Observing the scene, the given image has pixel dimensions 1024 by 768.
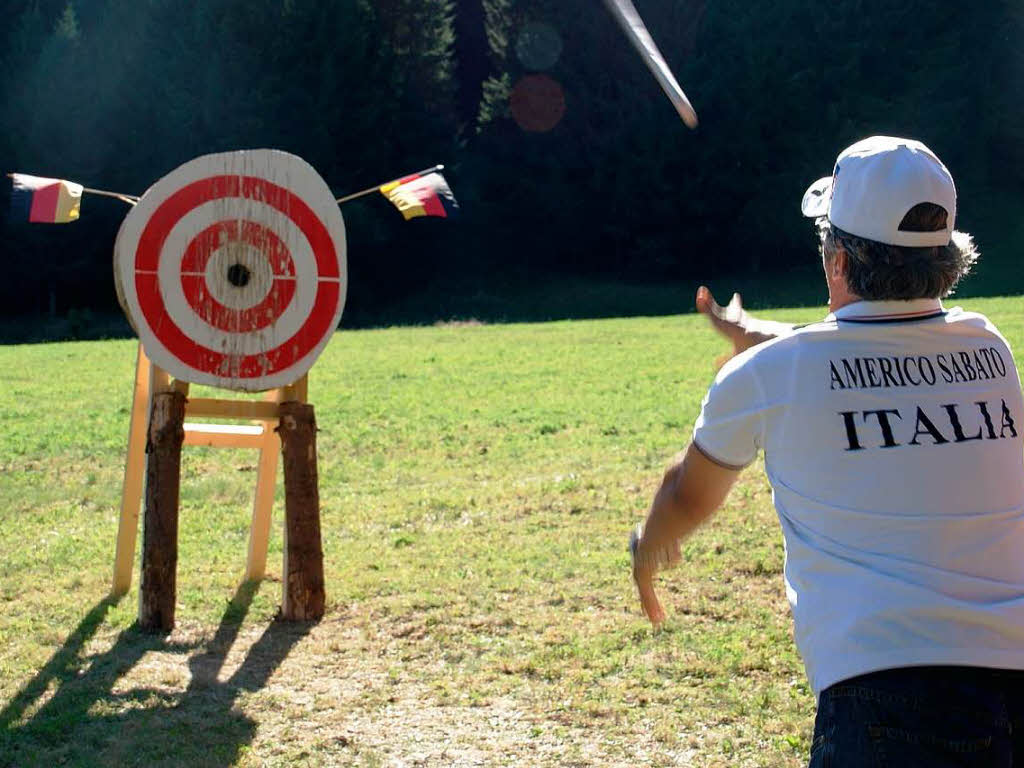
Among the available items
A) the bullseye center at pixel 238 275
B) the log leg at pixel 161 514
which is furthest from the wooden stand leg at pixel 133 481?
the bullseye center at pixel 238 275

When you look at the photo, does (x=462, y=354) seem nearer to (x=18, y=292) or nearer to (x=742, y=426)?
(x=742, y=426)

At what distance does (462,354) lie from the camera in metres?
16.1

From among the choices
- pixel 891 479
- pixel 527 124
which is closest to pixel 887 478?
pixel 891 479

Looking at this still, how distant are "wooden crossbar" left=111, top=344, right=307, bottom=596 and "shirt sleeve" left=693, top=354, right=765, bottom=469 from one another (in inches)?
132

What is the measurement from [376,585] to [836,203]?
153 inches

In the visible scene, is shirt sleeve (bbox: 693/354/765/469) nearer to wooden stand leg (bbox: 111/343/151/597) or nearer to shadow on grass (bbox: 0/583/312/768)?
shadow on grass (bbox: 0/583/312/768)

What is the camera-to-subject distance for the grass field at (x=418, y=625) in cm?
385

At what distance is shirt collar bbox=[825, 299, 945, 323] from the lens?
1.93m

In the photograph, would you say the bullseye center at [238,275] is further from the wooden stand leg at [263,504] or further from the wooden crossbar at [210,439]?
the wooden stand leg at [263,504]

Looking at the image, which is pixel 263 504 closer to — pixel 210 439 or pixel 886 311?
pixel 210 439

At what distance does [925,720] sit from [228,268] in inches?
146

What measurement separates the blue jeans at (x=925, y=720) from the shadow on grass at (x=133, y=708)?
7.87ft

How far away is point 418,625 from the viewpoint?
4949 mm

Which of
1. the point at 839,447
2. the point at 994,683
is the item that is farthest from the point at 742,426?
the point at 994,683
